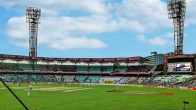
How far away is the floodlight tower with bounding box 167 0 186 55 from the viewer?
11469 cm

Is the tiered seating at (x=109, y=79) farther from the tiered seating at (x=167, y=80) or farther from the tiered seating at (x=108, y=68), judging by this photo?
the tiered seating at (x=167, y=80)

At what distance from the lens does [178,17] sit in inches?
4619

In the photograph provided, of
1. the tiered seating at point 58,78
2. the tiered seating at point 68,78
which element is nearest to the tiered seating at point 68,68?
the tiered seating at point 68,78

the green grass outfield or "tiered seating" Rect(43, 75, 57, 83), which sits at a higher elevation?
"tiered seating" Rect(43, 75, 57, 83)

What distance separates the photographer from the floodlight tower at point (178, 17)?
115 meters

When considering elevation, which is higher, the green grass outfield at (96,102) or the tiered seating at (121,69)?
the tiered seating at (121,69)

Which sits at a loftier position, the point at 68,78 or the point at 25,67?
the point at 25,67

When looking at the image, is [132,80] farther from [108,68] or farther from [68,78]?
[68,78]

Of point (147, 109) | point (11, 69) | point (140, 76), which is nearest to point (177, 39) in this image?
point (140, 76)

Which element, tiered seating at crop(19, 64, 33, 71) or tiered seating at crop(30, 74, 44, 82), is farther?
tiered seating at crop(19, 64, 33, 71)

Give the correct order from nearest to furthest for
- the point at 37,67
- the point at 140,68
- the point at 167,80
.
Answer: the point at 167,80 < the point at 140,68 < the point at 37,67

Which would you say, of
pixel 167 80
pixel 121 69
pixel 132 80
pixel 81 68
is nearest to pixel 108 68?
pixel 121 69

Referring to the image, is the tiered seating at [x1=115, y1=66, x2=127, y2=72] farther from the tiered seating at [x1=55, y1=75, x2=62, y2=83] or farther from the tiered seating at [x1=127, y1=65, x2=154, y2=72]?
the tiered seating at [x1=55, y1=75, x2=62, y2=83]

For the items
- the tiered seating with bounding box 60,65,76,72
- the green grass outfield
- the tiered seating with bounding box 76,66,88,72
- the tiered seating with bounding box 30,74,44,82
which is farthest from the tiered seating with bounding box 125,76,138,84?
the green grass outfield
